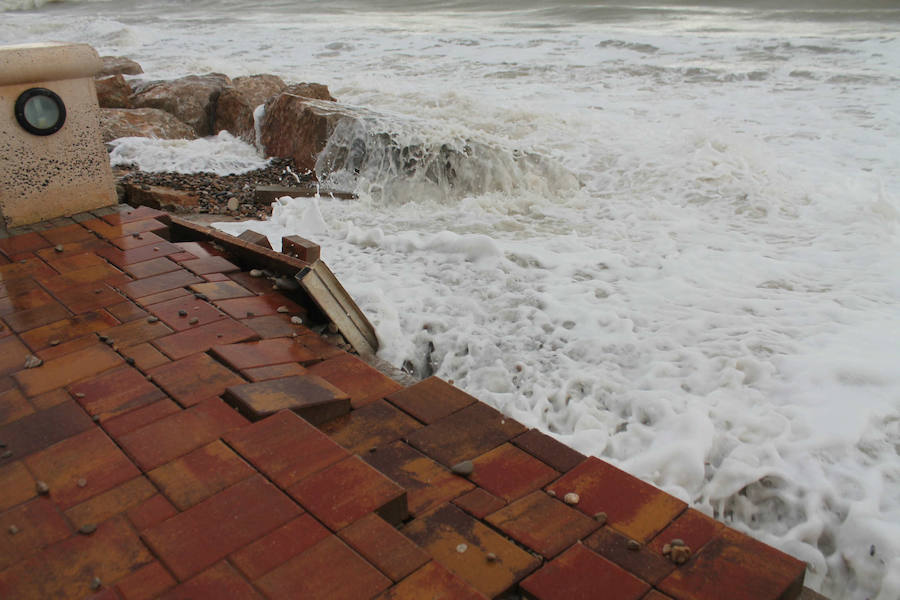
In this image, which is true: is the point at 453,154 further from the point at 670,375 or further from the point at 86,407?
the point at 86,407

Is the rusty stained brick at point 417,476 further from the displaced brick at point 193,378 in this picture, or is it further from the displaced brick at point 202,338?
the displaced brick at point 202,338

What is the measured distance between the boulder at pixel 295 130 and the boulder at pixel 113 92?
2.61 m

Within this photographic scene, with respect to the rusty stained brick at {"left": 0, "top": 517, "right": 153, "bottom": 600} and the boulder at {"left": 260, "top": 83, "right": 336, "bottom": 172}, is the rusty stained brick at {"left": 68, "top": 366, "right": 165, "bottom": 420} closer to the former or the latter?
the rusty stained brick at {"left": 0, "top": 517, "right": 153, "bottom": 600}

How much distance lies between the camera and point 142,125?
315 inches

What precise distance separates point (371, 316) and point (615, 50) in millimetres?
12946

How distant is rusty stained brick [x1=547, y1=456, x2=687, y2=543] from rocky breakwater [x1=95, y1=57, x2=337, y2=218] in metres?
4.23

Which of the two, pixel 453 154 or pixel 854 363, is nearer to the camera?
pixel 854 363

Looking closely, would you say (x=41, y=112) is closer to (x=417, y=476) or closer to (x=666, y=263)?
(x=417, y=476)

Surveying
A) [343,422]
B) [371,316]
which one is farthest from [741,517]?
[371,316]

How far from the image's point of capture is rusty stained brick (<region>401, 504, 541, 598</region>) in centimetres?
182

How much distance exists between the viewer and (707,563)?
6.15 feet

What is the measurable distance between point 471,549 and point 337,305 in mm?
1672

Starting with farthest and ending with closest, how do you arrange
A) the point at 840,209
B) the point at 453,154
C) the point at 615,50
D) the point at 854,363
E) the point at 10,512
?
the point at 615,50 → the point at 453,154 → the point at 840,209 → the point at 854,363 → the point at 10,512

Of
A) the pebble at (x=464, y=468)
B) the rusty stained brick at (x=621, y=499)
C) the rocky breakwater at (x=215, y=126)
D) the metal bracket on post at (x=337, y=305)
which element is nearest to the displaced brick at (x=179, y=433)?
the pebble at (x=464, y=468)
